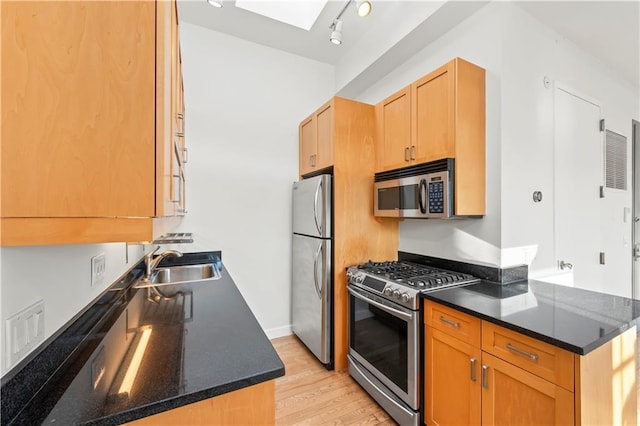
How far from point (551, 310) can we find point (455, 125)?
3.88 ft

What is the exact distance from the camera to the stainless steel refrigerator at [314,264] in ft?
8.09

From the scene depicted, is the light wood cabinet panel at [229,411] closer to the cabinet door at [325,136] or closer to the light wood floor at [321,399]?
the light wood floor at [321,399]

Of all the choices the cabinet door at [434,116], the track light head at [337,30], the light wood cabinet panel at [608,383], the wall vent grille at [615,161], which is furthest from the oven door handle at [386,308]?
the wall vent grille at [615,161]

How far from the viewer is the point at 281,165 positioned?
10.5ft

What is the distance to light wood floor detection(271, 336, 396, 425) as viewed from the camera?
1884 mm

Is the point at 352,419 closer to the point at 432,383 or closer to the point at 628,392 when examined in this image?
the point at 432,383

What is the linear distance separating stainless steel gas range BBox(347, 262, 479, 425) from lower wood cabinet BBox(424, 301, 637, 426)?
93 millimetres

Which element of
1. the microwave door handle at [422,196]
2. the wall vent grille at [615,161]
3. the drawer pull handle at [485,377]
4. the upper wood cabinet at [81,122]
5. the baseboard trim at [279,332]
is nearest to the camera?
the upper wood cabinet at [81,122]

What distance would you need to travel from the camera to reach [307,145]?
304cm

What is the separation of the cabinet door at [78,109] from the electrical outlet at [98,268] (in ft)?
2.22

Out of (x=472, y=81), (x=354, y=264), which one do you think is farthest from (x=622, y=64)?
(x=354, y=264)

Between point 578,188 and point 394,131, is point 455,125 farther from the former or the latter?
point 578,188

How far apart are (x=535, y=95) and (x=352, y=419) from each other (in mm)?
2670

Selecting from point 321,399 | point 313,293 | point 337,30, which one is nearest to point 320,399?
point 321,399
